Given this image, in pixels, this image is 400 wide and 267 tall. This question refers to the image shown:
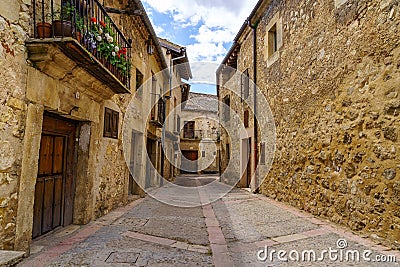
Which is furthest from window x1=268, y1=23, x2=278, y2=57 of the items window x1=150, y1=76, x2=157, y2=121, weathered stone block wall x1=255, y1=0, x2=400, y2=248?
window x1=150, y1=76, x2=157, y2=121

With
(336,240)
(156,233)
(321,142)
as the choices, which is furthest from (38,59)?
(321,142)

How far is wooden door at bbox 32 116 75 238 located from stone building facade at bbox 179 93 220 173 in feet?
63.2

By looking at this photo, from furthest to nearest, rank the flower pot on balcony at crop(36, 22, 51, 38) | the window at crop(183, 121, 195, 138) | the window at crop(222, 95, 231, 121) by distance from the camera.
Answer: the window at crop(183, 121, 195, 138) < the window at crop(222, 95, 231, 121) < the flower pot on balcony at crop(36, 22, 51, 38)

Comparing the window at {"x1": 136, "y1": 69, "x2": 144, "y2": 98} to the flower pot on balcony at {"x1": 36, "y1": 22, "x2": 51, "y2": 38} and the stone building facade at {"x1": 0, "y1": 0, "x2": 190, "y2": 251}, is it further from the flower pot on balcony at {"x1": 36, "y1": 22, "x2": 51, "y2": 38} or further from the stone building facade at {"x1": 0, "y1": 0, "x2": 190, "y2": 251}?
the flower pot on balcony at {"x1": 36, "y1": 22, "x2": 51, "y2": 38}

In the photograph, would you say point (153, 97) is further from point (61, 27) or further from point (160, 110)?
point (61, 27)

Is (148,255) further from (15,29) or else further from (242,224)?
(15,29)

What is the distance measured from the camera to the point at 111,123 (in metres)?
5.36

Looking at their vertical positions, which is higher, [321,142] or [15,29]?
[15,29]

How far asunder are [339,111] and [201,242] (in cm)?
316

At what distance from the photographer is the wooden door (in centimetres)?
356

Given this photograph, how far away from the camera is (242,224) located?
15.6 feet

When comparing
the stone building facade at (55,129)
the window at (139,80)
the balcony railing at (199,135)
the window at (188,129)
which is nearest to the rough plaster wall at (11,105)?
the stone building facade at (55,129)

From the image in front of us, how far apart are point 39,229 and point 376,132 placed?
15.5 ft

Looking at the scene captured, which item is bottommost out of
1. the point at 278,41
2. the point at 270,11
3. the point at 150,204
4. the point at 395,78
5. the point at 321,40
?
the point at 150,204
